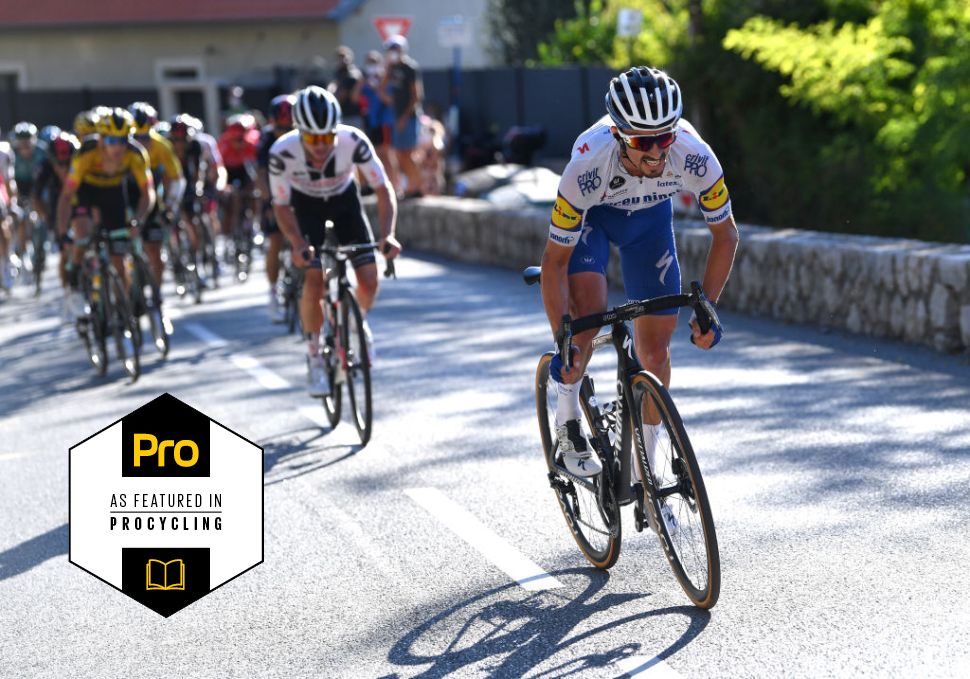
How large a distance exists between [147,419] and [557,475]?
1.86m

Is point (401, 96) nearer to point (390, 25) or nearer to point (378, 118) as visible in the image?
point (378, 118)

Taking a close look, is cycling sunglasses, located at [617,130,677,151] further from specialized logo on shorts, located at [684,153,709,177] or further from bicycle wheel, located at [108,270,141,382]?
bicycle wheel, located at [108,270,141,382]

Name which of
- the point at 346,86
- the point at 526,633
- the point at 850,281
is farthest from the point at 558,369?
the point at 346,86

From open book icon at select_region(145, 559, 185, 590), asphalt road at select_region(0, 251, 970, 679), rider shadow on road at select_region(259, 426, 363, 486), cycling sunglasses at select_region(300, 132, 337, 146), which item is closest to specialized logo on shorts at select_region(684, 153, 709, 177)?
asphalt road at select_region(0, 251, 970, 679)

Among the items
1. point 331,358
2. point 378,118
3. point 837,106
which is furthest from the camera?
point 378,118

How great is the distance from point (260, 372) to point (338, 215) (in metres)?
2.41

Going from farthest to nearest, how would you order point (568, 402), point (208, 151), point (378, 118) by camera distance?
point (378, 118) < point (208, 151) < point (568, 402)

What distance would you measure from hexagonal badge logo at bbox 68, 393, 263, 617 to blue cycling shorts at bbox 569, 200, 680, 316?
1.56 m

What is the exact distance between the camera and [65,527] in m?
7.33

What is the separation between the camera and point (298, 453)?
Answer: 865 cm

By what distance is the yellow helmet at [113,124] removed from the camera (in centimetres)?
1149

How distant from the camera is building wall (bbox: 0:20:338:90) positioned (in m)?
39.9

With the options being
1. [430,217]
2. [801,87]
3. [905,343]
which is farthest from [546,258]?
[430,217]

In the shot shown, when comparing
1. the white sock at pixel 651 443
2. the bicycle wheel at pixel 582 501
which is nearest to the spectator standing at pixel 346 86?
the bicycle wheel at pixel 582 501
